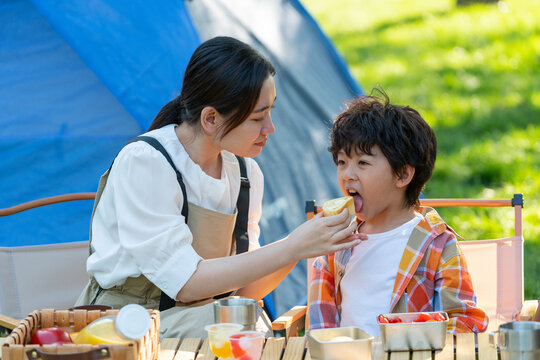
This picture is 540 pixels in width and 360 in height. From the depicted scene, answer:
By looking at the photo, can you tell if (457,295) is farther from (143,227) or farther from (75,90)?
(75,90)

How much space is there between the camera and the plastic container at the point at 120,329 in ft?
6.24

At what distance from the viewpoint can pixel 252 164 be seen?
3166 mm

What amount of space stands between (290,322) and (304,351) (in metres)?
0.59

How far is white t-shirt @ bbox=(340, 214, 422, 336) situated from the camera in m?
2.71

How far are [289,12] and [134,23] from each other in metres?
1.14

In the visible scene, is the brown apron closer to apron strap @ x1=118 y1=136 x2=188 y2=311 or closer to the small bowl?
apron strap @ x1=118 y1=136 x2=188 y2=311

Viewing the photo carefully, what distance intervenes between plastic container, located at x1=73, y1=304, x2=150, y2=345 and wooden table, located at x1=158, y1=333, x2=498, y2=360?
0.95ft

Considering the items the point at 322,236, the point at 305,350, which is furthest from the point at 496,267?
the point at 305,350

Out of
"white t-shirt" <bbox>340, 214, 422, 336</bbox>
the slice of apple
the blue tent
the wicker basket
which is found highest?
the blue tent

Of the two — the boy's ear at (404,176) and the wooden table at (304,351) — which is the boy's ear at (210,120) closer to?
the boy's ear at (404,176)

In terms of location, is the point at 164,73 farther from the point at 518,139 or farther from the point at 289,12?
the point at 518,139

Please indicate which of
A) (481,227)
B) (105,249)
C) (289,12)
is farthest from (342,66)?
(105,249)

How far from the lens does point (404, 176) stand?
2.77m

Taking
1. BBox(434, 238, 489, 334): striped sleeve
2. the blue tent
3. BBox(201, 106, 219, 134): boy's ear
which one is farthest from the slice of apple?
the blue tent
